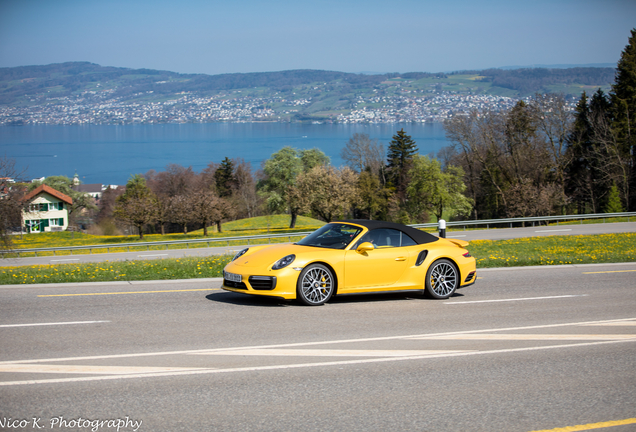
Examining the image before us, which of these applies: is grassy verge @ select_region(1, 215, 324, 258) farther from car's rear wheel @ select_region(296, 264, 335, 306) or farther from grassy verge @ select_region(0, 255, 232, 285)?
car's rear wheel @ select_region(296, 264, 335, 306)

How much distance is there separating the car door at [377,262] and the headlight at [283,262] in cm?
94

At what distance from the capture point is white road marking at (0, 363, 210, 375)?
5.23m

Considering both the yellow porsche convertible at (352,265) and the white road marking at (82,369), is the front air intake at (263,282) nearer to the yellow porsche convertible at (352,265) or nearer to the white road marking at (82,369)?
the yellow porsche convertible at (352,265)

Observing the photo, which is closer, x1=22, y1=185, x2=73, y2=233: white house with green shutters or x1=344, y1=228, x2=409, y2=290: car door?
x1=344, y1=228, x2=409, y2=290: car door

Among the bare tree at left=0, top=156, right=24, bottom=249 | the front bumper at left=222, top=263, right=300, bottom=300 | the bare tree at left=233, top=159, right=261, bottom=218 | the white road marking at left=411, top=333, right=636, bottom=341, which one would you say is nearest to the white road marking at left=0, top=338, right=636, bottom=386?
the white road marking at left=411, top=333, right=636, bottom=341

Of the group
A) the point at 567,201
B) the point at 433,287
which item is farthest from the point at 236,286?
the point at 567,201

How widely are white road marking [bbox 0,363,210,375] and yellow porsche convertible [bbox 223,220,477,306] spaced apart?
3100mm

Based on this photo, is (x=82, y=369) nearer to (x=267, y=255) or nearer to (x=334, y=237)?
(x=267, y=255)

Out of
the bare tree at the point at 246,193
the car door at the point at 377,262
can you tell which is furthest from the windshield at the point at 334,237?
the bare tree at the point at 246,193

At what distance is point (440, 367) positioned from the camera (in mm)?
5652

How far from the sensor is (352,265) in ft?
28.8

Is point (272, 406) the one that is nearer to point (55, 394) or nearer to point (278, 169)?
point (55, 394)

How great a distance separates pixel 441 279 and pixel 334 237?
83.6 inches

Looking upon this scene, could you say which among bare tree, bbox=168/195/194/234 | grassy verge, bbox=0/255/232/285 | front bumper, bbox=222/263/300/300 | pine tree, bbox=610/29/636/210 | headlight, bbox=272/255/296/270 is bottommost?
bare tree, bbox=168/195/194/234
